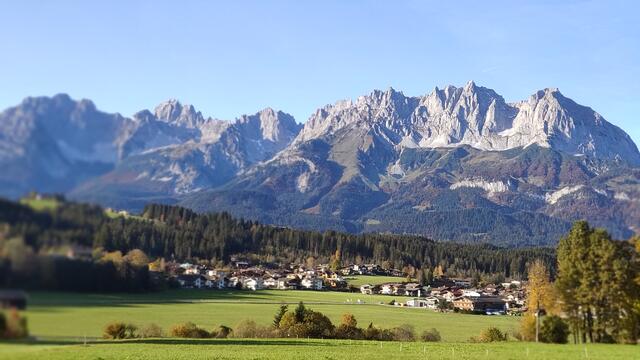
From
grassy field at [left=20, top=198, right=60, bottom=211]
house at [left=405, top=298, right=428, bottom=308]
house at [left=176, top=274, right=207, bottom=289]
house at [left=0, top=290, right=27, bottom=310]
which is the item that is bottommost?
house at [left=405, top=298, right=428, bottom=308]

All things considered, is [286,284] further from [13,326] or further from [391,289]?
[13,326]

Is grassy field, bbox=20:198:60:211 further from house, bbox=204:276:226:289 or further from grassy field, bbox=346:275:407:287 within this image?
grassy field, bbox=346:275:407:287

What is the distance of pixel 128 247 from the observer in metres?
18.1

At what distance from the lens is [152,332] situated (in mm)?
57219

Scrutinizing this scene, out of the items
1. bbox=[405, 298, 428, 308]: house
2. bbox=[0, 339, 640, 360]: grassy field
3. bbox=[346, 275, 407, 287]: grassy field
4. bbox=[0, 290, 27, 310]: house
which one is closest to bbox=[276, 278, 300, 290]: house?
bbox=[346, 275, 407, 287]: grassy field

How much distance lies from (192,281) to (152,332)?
44.7 metres

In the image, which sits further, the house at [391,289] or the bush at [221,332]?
the house at [391,289]

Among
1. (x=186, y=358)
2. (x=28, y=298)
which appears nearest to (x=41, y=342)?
(x=28, y=298)

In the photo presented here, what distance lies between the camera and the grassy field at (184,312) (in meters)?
→ 12.9

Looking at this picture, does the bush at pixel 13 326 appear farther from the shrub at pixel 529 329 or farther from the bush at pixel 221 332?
the shrub at pixel 529 329

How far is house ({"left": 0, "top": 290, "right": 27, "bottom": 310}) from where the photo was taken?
12016 millimetres

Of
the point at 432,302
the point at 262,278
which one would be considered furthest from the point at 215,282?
the point at 432,302

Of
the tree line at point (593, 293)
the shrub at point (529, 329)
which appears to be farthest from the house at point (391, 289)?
the tree line at point (593, 293)

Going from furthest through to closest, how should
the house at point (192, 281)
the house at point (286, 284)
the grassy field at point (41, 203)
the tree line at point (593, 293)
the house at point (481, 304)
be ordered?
the house at point (286, 284) < the house at point (481, 304) < the house at point (192, 281) < the tree line at point (593, 293) < the grassy field at point (41, 203)
